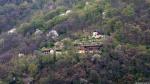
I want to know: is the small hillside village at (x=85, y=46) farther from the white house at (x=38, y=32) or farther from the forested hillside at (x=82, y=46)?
the white house at (x=38, y=32)

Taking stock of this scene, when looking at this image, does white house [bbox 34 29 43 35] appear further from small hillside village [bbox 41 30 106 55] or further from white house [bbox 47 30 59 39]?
small hillside village [bbox 41 30 106 55]

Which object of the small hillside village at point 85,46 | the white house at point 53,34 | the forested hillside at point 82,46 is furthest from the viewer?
the white house at point 53,34

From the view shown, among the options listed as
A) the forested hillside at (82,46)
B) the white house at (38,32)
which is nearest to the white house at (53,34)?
the forested hillside at (82,46)

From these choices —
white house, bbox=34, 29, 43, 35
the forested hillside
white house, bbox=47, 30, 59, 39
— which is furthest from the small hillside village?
white house, bbox=34, 29, 43, 35

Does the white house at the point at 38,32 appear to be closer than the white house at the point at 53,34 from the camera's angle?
No

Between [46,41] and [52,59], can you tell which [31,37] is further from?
[52,59]

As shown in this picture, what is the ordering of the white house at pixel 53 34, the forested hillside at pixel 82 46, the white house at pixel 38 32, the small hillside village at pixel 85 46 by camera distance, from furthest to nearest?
the white house at pixel 38 32 → the white house at pixel 53 34 → the small hillside village at pixel 85 46 → the forested hillside at pixel 82 46

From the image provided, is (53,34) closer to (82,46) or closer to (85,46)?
(82,46)

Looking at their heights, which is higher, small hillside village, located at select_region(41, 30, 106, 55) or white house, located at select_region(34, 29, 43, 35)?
white house, located at select_region(34, 29, 43, 35)

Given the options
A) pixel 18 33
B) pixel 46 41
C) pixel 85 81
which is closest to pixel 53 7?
pixel 18 33
